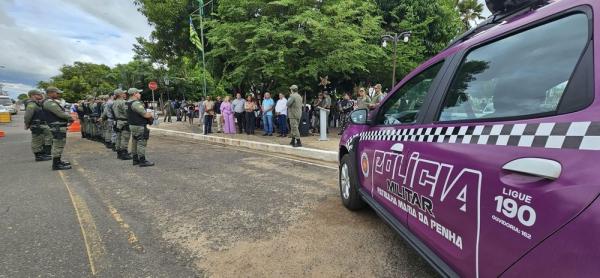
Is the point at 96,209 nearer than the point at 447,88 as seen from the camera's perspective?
No

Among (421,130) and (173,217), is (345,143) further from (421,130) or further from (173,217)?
(173,217)

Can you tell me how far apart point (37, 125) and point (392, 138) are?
8.83m

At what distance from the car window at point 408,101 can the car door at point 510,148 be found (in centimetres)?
31

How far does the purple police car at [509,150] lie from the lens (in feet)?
4.10

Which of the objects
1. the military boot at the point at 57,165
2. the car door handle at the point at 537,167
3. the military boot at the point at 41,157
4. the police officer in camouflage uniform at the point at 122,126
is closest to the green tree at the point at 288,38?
the police officer in camouflage uniform at the point at 122,126

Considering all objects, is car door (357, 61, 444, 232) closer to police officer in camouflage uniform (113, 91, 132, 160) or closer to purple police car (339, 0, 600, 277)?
purple police car (339, 0, 600, 277)

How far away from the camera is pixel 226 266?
2.91 metres

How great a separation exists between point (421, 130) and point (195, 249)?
227 cm

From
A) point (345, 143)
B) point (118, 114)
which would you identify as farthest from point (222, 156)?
point (345, 143)

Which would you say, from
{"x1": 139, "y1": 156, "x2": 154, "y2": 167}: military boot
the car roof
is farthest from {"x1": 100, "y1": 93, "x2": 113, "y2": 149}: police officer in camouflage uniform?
the car roof

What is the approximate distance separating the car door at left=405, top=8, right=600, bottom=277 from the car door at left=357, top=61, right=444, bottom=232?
0.97ft

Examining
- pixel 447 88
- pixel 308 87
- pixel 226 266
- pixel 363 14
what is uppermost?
pixel 363 14

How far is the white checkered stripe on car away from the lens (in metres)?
1.24

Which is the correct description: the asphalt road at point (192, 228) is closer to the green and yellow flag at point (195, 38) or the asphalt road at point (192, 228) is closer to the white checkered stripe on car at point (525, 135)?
the white checkered stripe on car at point (525, 135)
